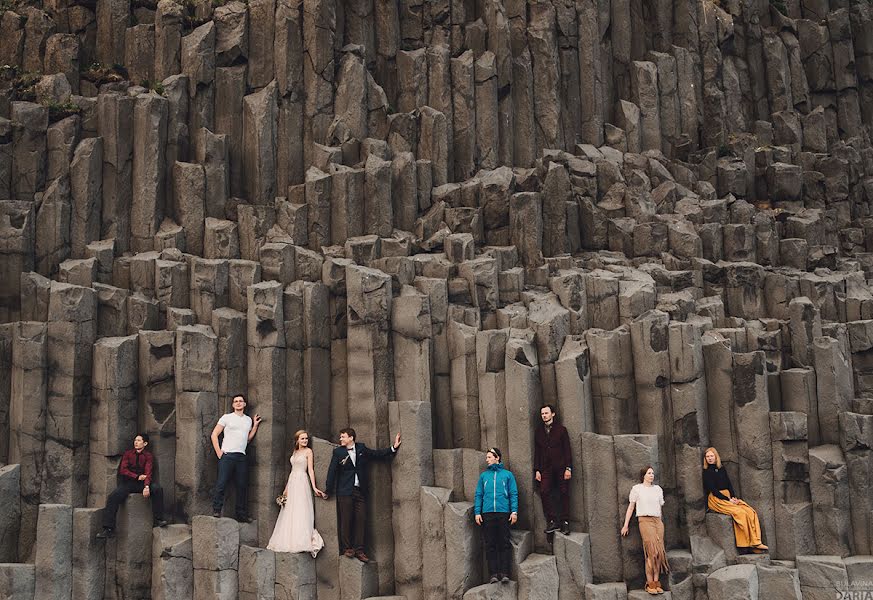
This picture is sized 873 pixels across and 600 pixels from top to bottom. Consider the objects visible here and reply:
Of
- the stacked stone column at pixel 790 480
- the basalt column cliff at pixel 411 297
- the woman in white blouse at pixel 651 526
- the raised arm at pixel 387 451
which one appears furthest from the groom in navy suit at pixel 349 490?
the stacked stone column at pixel 790 480

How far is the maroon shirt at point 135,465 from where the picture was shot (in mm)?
16312

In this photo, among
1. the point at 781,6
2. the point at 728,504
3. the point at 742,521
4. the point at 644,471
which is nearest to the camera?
the point at 644,471

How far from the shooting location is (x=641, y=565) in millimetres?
15555

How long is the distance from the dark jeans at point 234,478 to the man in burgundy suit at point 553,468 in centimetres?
531

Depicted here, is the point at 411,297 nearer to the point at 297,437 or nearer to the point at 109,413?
the point at 297,437

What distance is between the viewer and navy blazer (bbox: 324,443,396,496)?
52.5 feet

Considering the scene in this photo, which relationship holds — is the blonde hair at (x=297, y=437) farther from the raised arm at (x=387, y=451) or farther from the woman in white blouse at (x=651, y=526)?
the woman in white blouse at (x=651, y=526)

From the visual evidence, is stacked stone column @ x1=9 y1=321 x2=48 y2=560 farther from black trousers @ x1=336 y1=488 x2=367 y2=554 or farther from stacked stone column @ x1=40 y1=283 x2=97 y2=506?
black trousers @ x1=336 y1=488 x2=367 y2=554

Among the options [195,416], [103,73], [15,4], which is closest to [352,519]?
[195,416]

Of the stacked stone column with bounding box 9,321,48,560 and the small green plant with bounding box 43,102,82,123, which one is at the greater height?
the small green plant with bounding box 43,102,82,123

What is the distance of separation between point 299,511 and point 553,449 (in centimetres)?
469

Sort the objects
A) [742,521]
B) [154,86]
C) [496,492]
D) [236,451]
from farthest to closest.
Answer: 1. [154,86]
2. [236,451]
3. [742,521]
4. [496,492]

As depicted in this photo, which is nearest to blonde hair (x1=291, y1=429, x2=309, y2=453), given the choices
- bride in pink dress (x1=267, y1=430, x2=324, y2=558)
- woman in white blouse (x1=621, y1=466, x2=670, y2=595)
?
bride in pink dress (x1=267, y1=430, x2=324, y2=558)

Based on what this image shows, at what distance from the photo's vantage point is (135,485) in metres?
16.4
